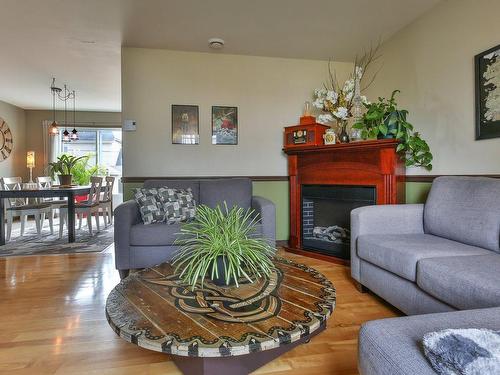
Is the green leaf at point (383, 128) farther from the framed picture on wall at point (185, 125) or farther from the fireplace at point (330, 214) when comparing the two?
the framed picture on wall at point (185, 125)

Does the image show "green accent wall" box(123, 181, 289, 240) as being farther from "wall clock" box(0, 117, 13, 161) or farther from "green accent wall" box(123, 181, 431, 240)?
"wall clock" box(0, 117, 13, 161)

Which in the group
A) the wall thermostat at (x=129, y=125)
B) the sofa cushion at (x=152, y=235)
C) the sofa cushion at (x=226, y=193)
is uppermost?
the wall thermostat at (x=129, y=125)

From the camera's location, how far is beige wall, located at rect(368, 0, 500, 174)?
2270 millimetres

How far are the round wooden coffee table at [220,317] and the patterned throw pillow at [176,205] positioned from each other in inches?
48.0

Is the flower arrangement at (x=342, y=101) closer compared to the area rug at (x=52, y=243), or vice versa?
the flower arrangement at (x=342, y=101)

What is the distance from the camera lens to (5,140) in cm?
604

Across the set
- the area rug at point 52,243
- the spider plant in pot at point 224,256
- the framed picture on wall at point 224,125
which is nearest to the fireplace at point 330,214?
the framed picture on wall at point 224,125

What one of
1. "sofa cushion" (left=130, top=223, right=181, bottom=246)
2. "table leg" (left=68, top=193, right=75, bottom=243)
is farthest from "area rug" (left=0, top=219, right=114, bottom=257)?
"sofa cushion" (left=130, top=223, right=181, bottom=246)

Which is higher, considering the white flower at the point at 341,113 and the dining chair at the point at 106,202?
the white flower at the point at 341,113

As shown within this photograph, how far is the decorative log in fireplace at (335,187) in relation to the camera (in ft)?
8.98

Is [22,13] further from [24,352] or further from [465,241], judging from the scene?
[465,241]

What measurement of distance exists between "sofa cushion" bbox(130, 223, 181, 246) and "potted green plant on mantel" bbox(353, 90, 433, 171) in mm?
1970

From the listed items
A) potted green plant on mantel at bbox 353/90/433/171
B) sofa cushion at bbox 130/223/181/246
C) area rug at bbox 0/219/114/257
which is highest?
potted green plant on mantel at bbox 353/90/433/171

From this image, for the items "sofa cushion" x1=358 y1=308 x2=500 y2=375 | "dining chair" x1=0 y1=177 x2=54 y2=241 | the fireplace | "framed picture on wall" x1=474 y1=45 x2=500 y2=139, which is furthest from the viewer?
"dining chair" x1=0 y1=177 x2=54 y2=241
